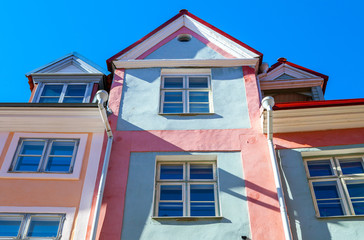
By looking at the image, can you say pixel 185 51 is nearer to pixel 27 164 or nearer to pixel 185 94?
pixel 185 94

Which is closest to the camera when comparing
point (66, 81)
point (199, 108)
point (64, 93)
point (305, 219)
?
point (305, 219)

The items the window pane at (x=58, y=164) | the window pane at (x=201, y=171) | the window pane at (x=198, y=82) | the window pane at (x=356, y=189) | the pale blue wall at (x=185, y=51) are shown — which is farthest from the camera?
the pale blue wall at (x=185, y=51)

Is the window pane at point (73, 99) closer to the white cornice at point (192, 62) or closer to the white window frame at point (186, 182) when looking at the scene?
the white cornice at point (192, 62)

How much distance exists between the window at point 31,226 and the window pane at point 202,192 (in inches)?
116

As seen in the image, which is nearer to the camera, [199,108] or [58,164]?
[58,164]

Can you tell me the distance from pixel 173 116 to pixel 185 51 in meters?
3.03

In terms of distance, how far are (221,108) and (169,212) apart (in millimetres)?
3443

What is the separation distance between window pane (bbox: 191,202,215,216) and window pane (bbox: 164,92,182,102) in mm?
3605

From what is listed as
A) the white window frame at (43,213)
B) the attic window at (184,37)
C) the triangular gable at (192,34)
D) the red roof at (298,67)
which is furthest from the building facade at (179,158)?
the attic window at (184,37)

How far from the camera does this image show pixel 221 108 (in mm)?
11320

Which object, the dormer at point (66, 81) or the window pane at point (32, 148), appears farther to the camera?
the dormer at point (66, 81)

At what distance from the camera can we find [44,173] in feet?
32.3

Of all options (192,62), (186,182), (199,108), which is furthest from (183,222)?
(192,62)

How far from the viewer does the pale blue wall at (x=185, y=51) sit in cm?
1305
